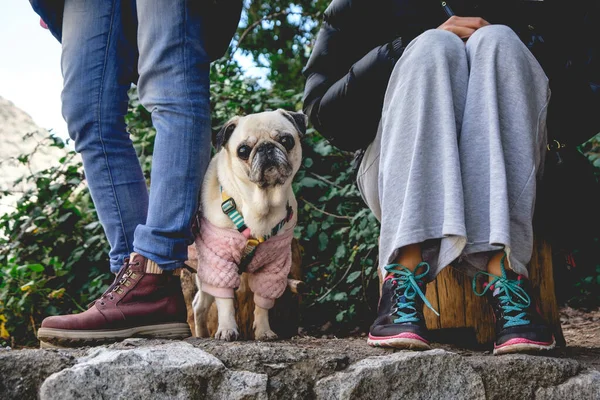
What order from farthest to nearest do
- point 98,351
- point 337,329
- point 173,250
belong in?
point 337,329, point 173,250, point 98,351

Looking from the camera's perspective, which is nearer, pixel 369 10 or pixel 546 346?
pixel 546 346

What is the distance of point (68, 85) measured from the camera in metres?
2.17

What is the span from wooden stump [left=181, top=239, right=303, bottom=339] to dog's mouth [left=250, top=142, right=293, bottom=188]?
43 cm

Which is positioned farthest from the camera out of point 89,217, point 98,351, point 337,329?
point 89,217

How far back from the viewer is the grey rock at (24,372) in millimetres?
1541

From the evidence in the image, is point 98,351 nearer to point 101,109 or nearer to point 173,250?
point 173,250

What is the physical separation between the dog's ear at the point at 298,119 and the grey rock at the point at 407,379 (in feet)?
4.01

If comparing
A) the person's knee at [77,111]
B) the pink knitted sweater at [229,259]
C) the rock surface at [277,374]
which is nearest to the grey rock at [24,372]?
the rock surface at [277,374]

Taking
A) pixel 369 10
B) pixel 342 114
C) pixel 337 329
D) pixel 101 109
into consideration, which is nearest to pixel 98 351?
pixel 101 109

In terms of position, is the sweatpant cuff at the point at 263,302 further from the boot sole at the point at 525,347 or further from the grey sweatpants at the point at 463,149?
the boot sole at the point at 525,347

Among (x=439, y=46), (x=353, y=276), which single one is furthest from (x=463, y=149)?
(x=353, y=276)

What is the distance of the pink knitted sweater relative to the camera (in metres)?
2.28

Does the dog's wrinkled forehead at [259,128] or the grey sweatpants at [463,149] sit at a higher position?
the dog's wrinkled forehead at [259,128]

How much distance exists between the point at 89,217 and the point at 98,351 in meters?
2.92
